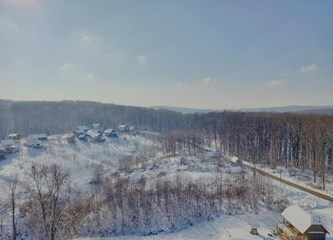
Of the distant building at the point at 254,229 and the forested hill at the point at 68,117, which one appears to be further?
the forested hill at the point at 68,117

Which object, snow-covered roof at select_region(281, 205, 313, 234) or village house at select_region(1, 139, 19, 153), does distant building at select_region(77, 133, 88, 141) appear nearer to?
village house at select_region(1, 139, 19, 153)

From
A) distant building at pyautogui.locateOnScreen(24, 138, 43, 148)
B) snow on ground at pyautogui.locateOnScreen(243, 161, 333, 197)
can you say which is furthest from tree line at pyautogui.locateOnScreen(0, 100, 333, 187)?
distant building at pyautogui.locateOnScreen(24, 138, 43, 148)

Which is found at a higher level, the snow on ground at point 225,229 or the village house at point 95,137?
the village house at point 95,137

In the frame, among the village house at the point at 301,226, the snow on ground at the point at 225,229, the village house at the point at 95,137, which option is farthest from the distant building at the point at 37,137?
the village house at the point at 301,226

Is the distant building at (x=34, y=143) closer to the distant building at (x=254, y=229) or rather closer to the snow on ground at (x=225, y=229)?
the snow on ground at (x=225, y=229)

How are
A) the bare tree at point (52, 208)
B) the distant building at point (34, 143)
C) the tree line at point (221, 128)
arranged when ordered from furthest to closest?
the distant building at point (34, 143) < the tree line at point (221, 128) < the bare tree at point (52, 208)

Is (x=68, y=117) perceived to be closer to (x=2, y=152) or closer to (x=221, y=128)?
(x=2, y=152)
